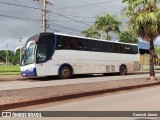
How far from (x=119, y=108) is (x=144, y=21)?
44.2ft

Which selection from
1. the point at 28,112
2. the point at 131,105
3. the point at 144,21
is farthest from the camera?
the point at 144,21

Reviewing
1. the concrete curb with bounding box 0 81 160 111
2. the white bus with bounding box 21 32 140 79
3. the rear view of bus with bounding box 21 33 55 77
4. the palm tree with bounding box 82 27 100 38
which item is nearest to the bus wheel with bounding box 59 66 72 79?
the white bus with bounding box 21 32 140 79

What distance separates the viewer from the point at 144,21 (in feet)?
78.4

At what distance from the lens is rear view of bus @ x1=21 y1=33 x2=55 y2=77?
86.4 ft

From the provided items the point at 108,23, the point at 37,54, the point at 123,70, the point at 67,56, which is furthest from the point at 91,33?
the point at 37,54

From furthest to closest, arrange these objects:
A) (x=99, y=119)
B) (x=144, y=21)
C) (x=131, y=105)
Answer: (x=144, y=21), (x=131, y=105), (x=99, y=119)

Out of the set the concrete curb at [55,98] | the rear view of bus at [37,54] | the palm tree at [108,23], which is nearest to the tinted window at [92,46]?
the rear view of bus at [37,54]

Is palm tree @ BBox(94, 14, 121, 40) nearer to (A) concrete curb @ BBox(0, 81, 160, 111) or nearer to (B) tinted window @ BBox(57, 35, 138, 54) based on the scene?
(B) tinted window @ BBox(57, 35, 138, 54)

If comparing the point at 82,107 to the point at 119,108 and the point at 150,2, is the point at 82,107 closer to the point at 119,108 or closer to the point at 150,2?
the point at 119,108

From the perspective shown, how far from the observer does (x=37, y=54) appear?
86.5 ft

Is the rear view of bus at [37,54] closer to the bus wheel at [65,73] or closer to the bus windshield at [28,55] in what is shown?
the bus windshield at [28,55]

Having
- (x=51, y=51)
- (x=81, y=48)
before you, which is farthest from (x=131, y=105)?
(x=81, y=48)

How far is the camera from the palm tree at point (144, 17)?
78.0 feet

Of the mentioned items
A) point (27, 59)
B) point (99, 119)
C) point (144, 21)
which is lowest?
point (99, 119)
